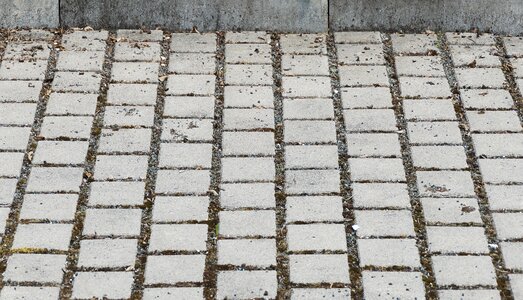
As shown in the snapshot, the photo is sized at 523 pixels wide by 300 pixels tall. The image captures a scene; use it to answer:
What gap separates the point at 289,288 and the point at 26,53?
2.41m

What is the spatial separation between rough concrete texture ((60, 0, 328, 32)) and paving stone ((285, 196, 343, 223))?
5.48 feet

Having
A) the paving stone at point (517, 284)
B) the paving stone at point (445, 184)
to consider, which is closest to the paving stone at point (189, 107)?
the paving stone at point (445, 184)

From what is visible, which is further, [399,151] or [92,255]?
[399,151]

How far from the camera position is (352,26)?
6.16 meters

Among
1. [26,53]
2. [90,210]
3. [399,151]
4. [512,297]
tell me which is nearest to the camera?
[512,297]

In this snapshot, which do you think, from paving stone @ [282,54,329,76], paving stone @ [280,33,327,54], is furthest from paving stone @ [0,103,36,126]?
paving stone @ [280,33,327,54]

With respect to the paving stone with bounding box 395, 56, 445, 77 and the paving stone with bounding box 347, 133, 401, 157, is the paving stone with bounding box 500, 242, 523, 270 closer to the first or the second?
the paving stone with bounding box 347, 133, 401, 157

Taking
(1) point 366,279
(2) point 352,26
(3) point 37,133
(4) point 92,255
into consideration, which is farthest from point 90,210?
(2) point 352,26

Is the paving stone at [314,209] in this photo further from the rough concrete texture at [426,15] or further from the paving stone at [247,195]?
the rough concrete texture at [426,15]

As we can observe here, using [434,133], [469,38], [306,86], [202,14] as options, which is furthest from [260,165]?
[469,38]

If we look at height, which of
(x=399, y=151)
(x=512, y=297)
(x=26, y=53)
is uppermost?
(x=26, y=53)

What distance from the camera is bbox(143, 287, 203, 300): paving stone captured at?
4180 mm

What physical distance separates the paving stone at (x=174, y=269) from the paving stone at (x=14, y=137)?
1105mm

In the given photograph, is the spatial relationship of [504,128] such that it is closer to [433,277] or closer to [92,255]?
[433,277]
